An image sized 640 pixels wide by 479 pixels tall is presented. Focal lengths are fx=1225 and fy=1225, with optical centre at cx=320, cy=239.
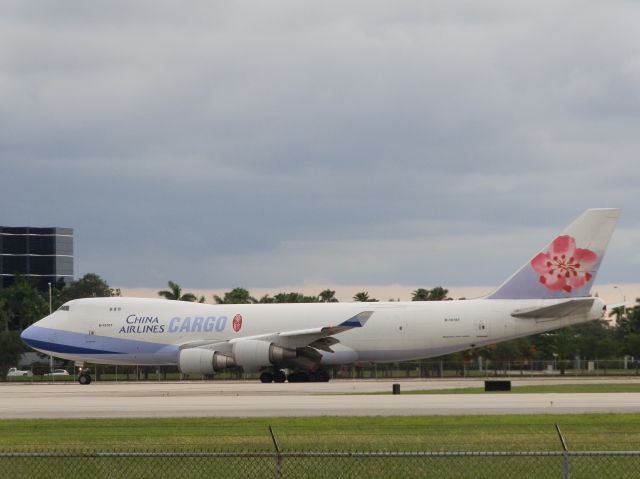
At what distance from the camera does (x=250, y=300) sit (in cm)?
12306

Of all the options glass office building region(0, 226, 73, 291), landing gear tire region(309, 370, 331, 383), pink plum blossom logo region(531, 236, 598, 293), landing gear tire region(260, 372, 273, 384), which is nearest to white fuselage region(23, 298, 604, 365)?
pink plum blossom logo region(531, 236, 598, 293)

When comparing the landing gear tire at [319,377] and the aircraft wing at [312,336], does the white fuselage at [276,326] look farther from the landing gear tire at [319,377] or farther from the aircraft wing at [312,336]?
the landing gear tire at [319,377]

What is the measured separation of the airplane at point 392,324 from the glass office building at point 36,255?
114362 mm

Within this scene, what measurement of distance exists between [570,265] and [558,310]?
10.1 feet

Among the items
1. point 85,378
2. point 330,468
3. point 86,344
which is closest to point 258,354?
point 86,344

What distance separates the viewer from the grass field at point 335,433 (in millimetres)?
21734

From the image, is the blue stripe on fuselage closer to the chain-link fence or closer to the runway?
the runway

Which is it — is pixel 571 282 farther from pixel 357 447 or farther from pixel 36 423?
pixel 357 447

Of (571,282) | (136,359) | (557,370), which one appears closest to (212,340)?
(136,359)

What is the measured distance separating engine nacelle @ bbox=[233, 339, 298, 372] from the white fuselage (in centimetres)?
204

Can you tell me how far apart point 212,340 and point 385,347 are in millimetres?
9051

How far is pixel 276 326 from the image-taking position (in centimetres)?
6203

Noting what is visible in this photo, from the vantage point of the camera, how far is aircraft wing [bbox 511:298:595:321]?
Result: 58.4 meters

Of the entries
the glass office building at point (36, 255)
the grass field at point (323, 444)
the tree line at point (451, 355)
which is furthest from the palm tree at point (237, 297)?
the grass field at point (323, 444)
